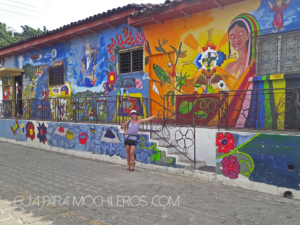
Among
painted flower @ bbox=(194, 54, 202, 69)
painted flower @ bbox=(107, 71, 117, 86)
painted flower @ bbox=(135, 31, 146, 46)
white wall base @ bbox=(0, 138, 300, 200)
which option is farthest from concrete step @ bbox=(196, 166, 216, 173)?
painted flower @ bbox=(107, 71, 117, 86)

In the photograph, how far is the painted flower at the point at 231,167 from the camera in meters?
5.61

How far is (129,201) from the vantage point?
4.66m

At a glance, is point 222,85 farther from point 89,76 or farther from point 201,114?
point 89,76

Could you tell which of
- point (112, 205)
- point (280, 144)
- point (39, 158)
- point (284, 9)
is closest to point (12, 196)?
point (112, 205)

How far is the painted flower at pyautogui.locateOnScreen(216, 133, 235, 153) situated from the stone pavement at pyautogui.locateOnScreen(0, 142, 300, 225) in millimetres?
806

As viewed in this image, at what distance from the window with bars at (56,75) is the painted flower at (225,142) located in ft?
29.4

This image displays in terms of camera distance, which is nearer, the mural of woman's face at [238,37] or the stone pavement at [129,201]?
the stone pavement at [129,201]

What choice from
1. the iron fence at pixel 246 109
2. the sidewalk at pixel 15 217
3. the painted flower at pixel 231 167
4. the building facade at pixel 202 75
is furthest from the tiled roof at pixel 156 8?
the sidewalk at pixel 15 217

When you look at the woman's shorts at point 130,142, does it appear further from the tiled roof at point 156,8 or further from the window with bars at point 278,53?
the tiled roof at point 156,8

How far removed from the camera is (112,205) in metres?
4.46

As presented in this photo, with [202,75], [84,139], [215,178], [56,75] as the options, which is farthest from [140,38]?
[215,178]

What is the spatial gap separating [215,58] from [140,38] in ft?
10.4

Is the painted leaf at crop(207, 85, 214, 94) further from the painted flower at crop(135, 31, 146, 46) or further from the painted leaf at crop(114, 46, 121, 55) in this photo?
the painted leaf at crop(114, 46, 121, 55)

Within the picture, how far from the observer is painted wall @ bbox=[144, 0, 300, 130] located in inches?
255
